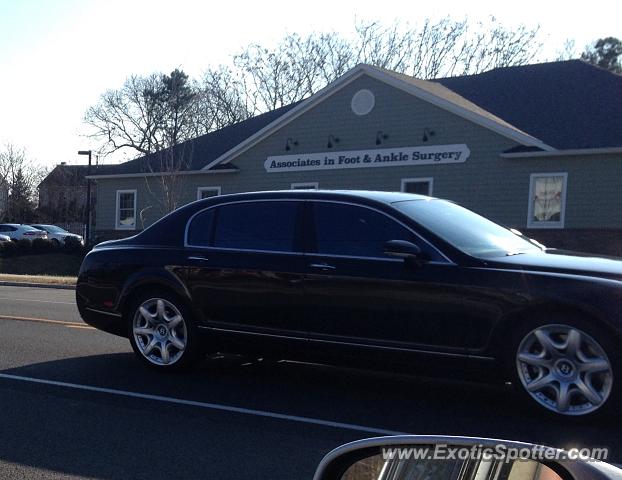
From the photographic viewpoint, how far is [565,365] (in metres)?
5.22

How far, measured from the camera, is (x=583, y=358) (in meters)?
5.16

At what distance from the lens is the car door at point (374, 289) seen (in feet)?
18.5

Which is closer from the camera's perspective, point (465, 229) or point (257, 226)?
point (465, 229)

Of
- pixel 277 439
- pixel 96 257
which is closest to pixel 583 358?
pixel 277 439

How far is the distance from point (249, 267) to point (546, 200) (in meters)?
16.7

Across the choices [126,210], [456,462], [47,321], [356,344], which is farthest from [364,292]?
[126,210]

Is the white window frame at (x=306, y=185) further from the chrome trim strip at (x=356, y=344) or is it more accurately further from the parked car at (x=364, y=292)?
the chrome trim strip at (x=356, y=344)

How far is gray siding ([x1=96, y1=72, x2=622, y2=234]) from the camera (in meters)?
20.8

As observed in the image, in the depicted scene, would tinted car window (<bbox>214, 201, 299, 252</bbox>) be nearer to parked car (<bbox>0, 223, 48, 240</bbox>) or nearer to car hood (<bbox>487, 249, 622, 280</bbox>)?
car hood (<bbox>487, 249, 622, 280</bbox>)

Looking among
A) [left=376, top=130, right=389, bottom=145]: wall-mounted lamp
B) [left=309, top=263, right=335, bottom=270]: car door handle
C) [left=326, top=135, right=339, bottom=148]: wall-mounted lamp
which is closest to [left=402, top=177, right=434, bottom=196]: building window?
[left=376, top=130, right=389, bottom=145]: wall-mounted lamp

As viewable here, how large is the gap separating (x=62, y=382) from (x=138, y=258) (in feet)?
4.38

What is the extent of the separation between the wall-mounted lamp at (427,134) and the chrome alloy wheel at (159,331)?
17.4m

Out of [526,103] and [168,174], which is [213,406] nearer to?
[526,103]

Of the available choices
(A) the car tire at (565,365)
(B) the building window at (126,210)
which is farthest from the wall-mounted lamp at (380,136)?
(A) the car tire at (565,365)
